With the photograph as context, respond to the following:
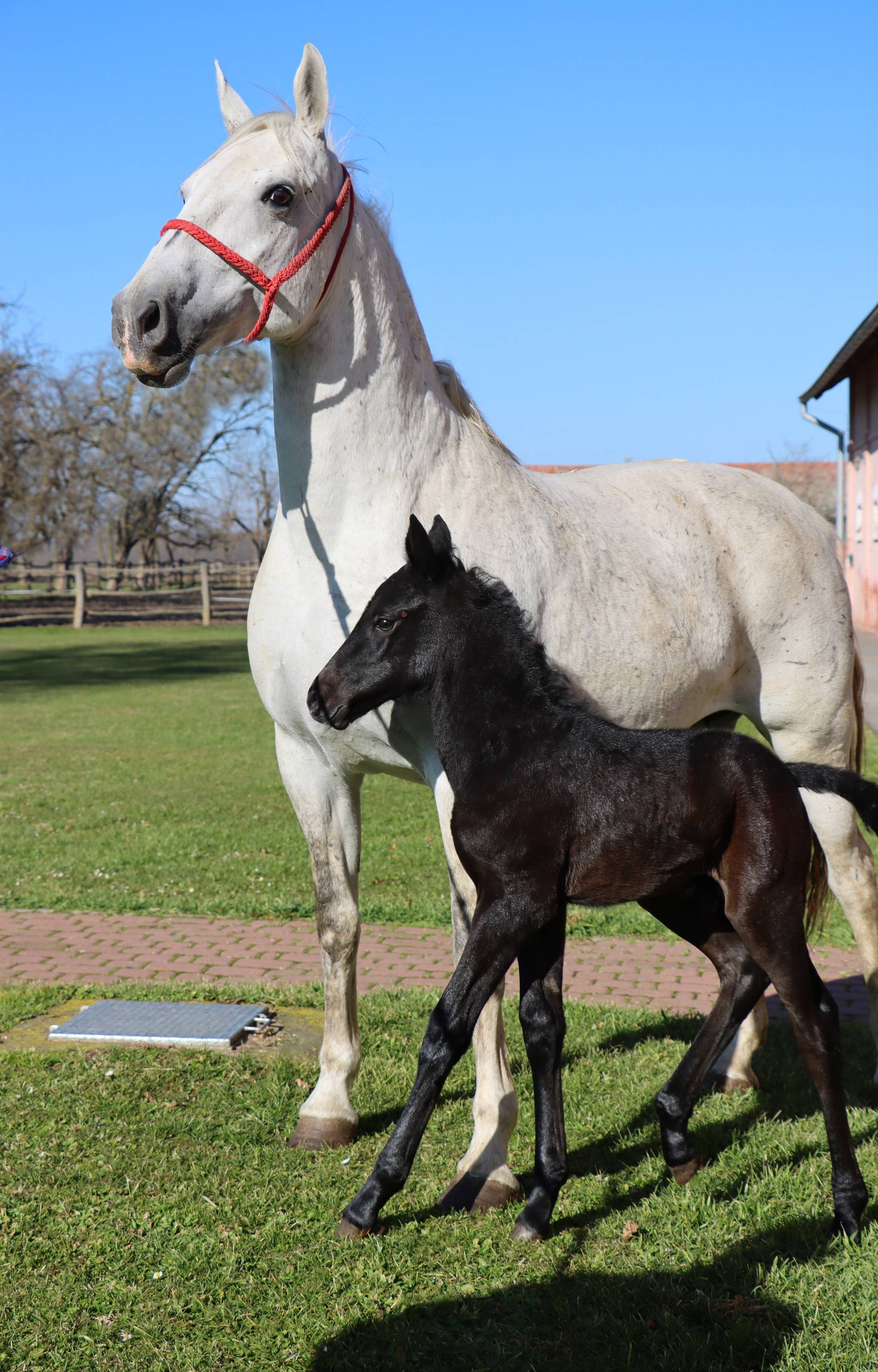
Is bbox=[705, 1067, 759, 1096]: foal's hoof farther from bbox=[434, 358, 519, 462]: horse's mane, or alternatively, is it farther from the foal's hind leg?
bbox=[434, 358, 519, 462]: horse's mane

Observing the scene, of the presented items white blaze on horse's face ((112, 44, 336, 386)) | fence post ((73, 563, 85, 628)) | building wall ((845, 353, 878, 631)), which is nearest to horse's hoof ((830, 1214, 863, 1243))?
white blaze on horse's face ((112, 44, 336, 386))

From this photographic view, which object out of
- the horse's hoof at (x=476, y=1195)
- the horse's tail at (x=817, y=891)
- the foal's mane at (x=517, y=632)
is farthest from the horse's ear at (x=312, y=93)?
the horse's hoof at (x=476, y=1195)

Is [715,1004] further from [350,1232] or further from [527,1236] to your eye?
[350,1232]

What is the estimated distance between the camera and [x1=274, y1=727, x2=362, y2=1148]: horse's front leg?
3.89 metres

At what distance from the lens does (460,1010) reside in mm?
3023

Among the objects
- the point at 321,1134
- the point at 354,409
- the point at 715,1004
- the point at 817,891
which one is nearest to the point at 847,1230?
the point at 715,1004

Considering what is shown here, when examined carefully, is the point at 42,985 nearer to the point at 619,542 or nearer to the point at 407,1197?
the point at 407,1197

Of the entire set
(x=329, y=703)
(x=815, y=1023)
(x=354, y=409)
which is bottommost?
(x=815, y=1023)

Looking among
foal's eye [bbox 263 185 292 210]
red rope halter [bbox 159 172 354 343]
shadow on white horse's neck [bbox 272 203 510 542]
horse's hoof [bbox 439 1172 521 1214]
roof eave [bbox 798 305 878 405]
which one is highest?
roof eave [bbox 798 305 878 405]

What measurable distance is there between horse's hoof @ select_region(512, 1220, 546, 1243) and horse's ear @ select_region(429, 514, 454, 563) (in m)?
1.90

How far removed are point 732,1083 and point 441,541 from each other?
8.65ft

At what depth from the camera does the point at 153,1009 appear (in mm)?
5184

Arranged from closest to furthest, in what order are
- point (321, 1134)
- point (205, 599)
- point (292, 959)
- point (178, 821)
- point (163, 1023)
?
1. point (321, 1134)
2. point (163, 1023)
3. point (292, 959)
4. point (178, 821)
5. point (205, 599)

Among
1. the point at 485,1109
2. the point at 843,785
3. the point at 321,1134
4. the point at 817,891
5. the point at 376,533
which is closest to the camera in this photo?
the point at 843,785
